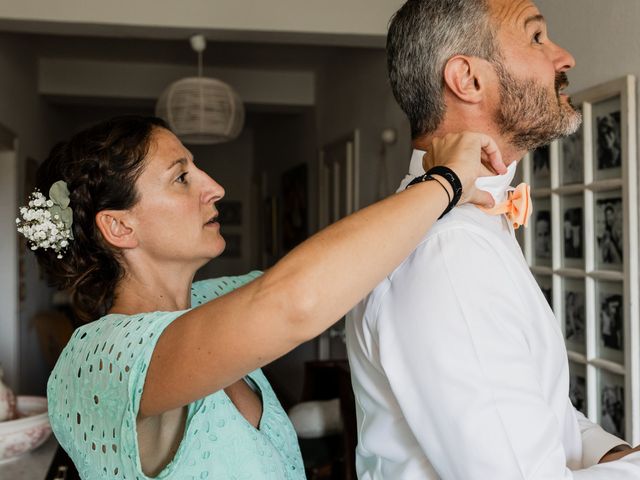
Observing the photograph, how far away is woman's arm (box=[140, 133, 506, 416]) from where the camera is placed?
0.79 m

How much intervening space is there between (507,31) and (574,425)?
63 centimetres

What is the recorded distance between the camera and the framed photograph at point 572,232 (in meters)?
2.18

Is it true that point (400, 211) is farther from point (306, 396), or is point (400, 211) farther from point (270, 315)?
point (306, 396)

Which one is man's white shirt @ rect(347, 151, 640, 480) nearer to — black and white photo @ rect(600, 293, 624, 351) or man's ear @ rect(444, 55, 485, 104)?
man's ear @ rect(444, 55, 485, 104)

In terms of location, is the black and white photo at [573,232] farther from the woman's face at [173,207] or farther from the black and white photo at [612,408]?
the woman's face at [173,207]

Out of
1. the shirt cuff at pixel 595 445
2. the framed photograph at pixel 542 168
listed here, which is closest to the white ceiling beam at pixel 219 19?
the framed photograph at pixel 542 168

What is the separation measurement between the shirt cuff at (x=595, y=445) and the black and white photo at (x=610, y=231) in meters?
0.94

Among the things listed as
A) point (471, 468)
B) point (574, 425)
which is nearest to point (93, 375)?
point (471, 468)

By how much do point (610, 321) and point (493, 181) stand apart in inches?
45.3

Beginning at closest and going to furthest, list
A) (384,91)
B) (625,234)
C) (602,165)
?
(625,234) < (602,165) < (384,91)

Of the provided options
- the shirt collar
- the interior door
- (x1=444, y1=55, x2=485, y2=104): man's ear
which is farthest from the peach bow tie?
the interior door

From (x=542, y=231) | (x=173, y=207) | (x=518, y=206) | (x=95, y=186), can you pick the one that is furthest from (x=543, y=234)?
(x=95, y=186)

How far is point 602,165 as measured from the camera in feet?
6.73

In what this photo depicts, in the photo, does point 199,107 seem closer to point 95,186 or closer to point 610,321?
point 610,321
